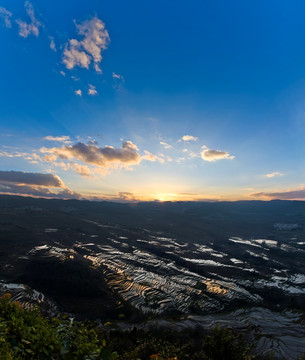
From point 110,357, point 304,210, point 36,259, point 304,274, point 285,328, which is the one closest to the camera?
point 110,357

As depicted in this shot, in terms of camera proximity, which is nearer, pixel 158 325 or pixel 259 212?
pixel 158 325

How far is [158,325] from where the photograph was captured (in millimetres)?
23672

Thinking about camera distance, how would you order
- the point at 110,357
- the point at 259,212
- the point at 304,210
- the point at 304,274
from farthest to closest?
the point at 259,212
the point at 304,210
the point at 304,274
the point at 110,357

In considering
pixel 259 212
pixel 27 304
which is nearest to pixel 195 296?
pixel 27 304

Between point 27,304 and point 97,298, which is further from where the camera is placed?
point 97,298

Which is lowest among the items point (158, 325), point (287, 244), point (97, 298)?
point (287, 244)

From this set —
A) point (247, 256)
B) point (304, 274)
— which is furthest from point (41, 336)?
point (247, 256)

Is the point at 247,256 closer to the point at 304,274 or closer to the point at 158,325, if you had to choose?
the point at 304,274

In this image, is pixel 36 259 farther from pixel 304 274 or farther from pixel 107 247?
pixel 304 274

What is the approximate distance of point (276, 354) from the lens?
18.8 metres

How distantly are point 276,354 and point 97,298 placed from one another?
2538cm

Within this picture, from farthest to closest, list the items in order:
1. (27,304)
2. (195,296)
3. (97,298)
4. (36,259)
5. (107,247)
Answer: (107,247) → (36,259) → (195,296) → (97,298) → (27,304)

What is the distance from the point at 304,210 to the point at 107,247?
18978cm

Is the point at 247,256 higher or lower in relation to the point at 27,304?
lower
